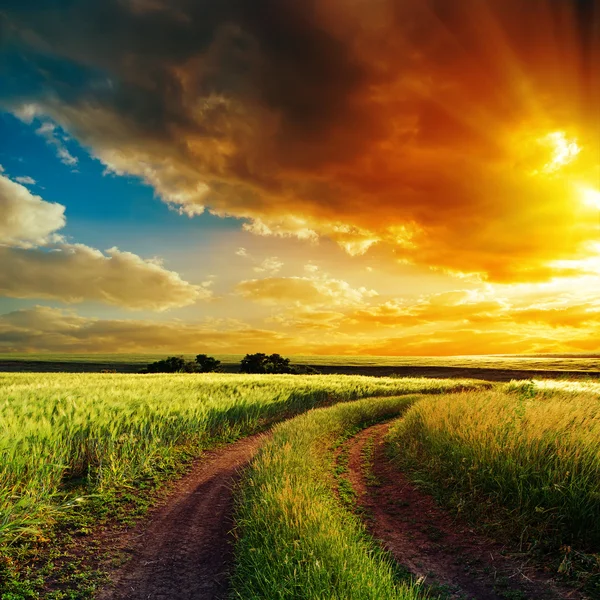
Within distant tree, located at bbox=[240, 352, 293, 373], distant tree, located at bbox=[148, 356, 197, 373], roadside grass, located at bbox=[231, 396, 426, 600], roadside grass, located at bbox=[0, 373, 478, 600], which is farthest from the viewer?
distant tree, located at bbox=[240, 352, 293, 373]

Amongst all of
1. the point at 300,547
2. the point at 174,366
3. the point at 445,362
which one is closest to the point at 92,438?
the point at 300,547

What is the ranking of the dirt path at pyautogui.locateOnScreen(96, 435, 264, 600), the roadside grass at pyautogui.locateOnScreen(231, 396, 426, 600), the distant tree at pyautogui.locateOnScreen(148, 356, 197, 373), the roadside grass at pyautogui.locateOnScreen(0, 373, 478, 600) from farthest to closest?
the distant tree at pyautogui.locateOnScreen(148, 356, 197, 373) → the roadside grass at pyautogui.locateOnScreen(0, 373, 478, 600) → the dirt path at pyautogui.locateOnScreen(96, 435, 264, 600) → the roadside grass at pyautogui.locateOnScreen(231, 396, 426, 600)

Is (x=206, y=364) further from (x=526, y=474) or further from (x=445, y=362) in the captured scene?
(x=526, y=474)

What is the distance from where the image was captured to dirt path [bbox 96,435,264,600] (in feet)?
21.5

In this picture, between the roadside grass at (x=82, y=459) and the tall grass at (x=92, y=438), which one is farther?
the tall grass at (x=92, y=438)

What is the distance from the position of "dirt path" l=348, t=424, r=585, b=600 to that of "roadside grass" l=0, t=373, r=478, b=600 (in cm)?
527

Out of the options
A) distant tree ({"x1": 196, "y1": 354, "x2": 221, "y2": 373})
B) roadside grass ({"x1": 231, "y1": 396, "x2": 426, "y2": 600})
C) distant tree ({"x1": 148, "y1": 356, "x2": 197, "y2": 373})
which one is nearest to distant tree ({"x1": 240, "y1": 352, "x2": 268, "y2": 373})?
distant tree ({"x1": 196, "y1": 354, "x2": 221, "y2": 373})

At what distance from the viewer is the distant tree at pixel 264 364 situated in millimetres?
65375

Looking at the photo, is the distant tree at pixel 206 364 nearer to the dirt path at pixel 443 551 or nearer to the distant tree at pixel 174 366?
the distant tree at pixel 174 366

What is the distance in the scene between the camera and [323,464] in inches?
499

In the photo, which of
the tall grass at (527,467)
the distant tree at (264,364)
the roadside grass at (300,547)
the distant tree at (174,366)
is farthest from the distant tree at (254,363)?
the roadside grass at (300,547)

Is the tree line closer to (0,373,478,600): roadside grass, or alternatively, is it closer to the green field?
the green field

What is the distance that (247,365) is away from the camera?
66.4 metres

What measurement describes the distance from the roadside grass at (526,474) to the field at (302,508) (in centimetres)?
4
